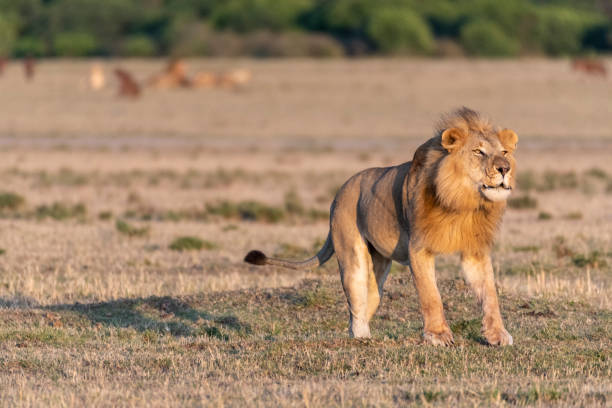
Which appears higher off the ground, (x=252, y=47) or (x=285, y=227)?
(x=285, y=227)

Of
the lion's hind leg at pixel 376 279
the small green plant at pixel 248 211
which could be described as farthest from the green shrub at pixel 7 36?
the lion's hind leg at pixel 376 279

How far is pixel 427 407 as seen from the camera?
23.9 feet

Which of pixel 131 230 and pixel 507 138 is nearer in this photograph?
pixel 507 138

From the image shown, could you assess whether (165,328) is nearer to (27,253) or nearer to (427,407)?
(427,407)

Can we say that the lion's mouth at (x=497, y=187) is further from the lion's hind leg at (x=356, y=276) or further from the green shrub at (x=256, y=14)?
the green shrub at (x=256, y=14)

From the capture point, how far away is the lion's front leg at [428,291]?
8852 millimetres

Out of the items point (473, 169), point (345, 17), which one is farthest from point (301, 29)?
point (473, 169)

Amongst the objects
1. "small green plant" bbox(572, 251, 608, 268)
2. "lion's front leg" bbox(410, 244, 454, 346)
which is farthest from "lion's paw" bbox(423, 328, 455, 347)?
"small green plant" bbox(572, 251, 608, 268)

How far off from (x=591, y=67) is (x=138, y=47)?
1124 inches

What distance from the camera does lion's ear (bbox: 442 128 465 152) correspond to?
8.58 metres

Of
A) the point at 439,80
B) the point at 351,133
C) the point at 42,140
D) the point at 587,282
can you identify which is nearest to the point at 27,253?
the point at 587,282

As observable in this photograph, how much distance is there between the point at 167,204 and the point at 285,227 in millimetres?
4886

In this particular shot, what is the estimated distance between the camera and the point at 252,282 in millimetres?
14188

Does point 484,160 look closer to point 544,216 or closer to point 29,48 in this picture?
point 544,216
